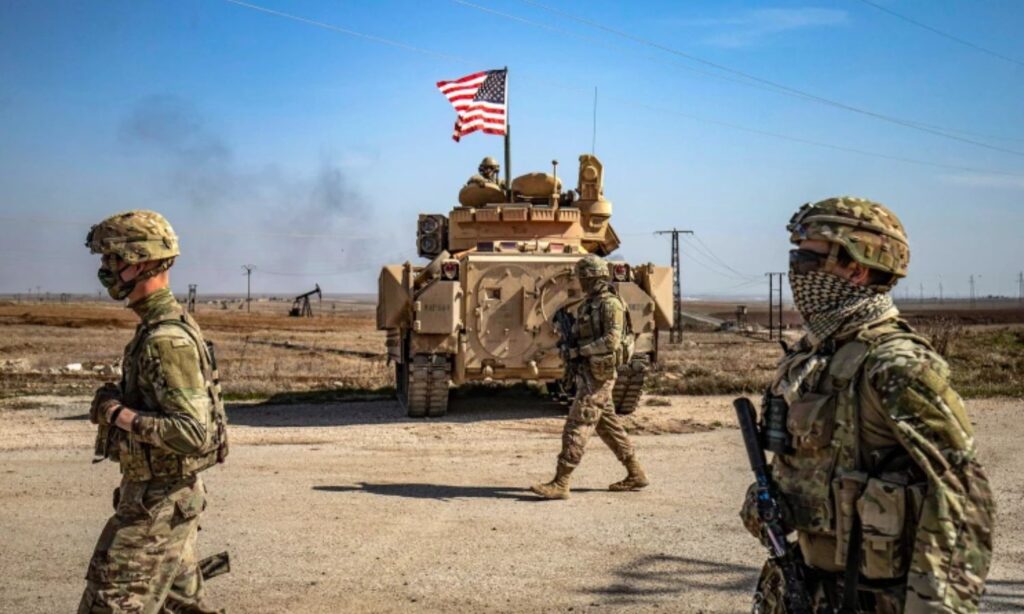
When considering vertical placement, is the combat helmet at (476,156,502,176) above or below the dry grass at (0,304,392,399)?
above

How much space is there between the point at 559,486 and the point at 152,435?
4796 mm

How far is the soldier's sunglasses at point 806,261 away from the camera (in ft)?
10.1

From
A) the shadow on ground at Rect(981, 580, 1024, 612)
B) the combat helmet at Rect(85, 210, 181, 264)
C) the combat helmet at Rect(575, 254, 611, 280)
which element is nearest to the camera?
the combat helmet at Rect(85, 210, 181, 264)

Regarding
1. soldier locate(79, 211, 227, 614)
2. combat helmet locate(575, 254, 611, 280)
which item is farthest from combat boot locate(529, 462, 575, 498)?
soldier locate(79, 211, 227, 614)

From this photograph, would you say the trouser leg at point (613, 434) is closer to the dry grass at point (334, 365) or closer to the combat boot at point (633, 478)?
the combat boot at point (633, 478)

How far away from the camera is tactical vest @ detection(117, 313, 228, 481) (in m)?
3.82

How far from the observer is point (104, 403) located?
12.6ft

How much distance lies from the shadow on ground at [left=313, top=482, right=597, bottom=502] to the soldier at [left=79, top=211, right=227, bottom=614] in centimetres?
434

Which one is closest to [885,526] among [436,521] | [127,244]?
[127,244]

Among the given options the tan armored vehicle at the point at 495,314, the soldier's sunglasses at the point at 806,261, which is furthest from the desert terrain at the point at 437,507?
the soldier's sunglasses at the point at 806,261

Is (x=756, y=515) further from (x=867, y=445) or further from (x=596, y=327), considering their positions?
(x=596, y=327)

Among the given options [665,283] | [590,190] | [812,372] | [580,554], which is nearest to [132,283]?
[812,372]

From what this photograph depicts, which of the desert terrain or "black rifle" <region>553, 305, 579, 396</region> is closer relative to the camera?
the desert terrain

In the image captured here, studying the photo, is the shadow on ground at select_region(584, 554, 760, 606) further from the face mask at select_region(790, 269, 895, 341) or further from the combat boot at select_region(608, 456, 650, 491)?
the face mask at select_region(790, 269, 895, 341)
